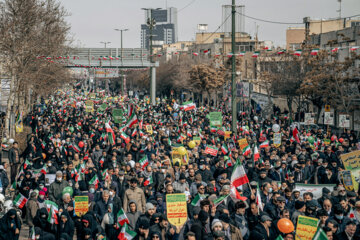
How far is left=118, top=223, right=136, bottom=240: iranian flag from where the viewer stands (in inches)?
→ 345

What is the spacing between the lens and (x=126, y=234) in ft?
29.1

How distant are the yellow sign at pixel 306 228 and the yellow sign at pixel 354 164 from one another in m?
4.26

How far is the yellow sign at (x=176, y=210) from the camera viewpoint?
31.0ft

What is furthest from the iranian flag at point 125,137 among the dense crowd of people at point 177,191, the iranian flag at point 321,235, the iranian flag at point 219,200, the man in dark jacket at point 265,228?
the iranian flag at point 321,235

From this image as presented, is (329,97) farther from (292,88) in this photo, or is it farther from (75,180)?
A: (75,180)

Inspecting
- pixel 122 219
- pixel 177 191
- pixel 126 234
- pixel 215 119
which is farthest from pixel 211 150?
pixel 126 234

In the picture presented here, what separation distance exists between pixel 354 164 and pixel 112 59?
126 ft

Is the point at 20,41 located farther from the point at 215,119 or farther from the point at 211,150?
the point at 211,150

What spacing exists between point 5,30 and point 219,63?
30.6 m

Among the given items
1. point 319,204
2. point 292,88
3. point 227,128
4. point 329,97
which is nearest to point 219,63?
point 292,88

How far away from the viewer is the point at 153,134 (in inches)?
942

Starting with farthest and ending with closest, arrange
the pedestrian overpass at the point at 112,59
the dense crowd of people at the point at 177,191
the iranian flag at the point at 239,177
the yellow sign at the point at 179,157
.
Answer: the pedestrian overpass at the point at 112,59 → the yellow sign at the point at 179,157 → the iranian flag at the point at 239,177 → the dense crowd of people at the point at 177,191

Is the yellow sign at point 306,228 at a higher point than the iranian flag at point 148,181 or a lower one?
higher

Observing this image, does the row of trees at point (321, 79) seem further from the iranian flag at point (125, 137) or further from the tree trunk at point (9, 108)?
the tree trunk at point (9, 108)
